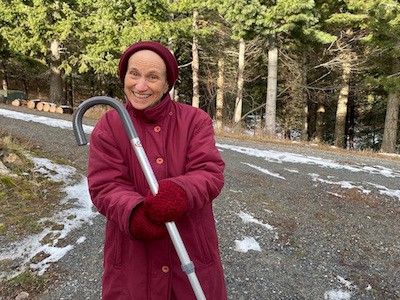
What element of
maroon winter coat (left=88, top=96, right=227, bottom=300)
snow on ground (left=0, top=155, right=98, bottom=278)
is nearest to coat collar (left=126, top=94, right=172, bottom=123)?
maroon winter coat (left=88, top=96, right=227, bottom=300)

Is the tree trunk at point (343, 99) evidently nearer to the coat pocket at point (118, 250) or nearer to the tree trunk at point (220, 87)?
the tree trunk at point (220, 87)

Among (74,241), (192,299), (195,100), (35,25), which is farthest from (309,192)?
(35,25)

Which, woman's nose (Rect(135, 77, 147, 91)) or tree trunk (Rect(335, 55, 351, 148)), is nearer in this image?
woman's nose (Rect(135, 77, 147, 91))

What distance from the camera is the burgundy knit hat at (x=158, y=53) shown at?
1630mm

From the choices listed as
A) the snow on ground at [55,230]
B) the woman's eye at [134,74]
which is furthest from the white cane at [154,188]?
the snow on ground at [55,230]

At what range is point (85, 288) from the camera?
298 cm

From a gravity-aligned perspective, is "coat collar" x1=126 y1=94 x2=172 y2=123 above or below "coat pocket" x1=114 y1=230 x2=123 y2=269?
above

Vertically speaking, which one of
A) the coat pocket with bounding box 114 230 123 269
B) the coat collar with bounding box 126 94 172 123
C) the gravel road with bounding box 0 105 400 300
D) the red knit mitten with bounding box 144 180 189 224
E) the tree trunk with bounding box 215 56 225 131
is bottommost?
the gravel road with bounding box 0 105 400 300

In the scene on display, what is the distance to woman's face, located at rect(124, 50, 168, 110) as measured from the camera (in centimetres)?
164

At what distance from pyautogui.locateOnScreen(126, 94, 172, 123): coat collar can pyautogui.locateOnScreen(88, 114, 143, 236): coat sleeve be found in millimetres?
140

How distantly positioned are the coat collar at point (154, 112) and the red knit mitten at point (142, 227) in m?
0.47

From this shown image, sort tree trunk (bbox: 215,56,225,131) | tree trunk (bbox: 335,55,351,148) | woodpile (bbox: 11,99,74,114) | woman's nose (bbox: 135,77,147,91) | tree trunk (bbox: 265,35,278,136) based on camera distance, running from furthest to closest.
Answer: tree trunk (bbox: 215,56,225,131) < woodpile (bbox: 11,99,74,114) < tree trunk (bbox: 335,55,351,148) < tree trunk (bbox: 265,35,278,136) < woman's nose (bbox: 135,77,147,91)

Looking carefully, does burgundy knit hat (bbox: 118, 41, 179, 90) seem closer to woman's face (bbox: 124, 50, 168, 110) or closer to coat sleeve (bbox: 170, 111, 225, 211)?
woman's face (bbox: 124, 50, 168, 110)

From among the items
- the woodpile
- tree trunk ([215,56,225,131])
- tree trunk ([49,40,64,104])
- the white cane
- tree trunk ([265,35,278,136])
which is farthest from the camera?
tree trunk ([215,56,225,131])
